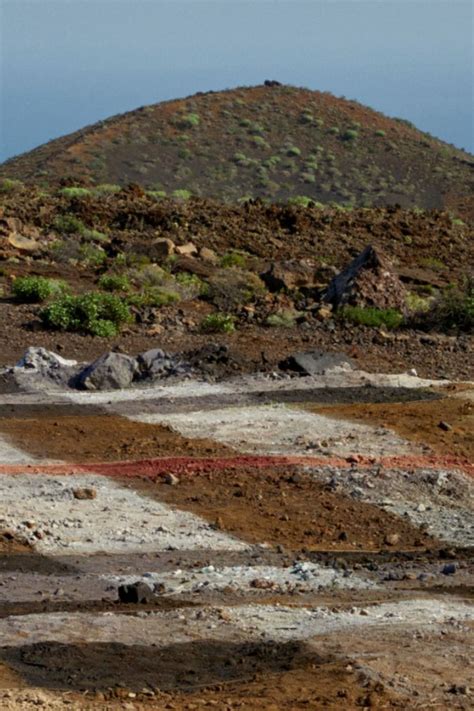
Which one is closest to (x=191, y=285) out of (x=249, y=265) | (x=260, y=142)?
(x=249, y=265)

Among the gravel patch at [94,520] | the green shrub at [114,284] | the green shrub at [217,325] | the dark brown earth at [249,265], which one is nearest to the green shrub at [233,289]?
the dark brown earth at [249,265]

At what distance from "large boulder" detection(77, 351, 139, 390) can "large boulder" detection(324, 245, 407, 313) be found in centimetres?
541

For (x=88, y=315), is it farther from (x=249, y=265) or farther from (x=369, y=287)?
(x=249, y=265)

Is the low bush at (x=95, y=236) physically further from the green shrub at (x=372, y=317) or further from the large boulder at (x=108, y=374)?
the large boulder at (x=108, y=374)

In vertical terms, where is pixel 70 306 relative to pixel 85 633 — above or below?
above

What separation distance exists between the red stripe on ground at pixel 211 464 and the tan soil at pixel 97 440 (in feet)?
1.09

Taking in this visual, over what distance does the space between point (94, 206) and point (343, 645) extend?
2474 centimetres

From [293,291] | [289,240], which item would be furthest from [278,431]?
[289,240]

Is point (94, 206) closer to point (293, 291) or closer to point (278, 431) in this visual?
point (293, 291)

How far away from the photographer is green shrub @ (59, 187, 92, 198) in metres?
34.6

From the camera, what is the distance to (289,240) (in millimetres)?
31500

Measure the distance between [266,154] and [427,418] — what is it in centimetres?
4807

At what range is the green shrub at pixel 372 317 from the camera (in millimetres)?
20625

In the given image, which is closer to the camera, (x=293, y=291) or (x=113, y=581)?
(x=113, y=581)
